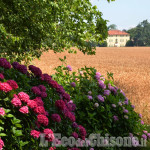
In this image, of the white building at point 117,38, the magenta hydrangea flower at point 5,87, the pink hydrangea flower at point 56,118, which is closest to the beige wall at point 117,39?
the white building at point 117,38

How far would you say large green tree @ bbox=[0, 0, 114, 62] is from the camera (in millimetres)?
5542

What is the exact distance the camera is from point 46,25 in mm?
5852

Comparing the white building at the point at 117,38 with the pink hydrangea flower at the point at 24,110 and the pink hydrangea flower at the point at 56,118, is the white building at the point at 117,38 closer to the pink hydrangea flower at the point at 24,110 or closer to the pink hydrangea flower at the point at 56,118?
the pink hydrangea flower at the point at 56,118

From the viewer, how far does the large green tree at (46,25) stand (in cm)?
554

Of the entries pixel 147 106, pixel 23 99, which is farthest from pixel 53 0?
pixel 147 106

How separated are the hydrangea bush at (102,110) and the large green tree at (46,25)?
167 cm

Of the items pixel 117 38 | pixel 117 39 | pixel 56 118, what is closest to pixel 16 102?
pixel 56 118

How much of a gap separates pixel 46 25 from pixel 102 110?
2870 mm

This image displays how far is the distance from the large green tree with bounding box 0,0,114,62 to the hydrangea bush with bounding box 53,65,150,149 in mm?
1666

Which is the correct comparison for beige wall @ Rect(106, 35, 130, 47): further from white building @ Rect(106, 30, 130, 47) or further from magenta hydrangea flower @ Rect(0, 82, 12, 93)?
magenta hydrangea flower @ Rect(0, 82, 12, 93)

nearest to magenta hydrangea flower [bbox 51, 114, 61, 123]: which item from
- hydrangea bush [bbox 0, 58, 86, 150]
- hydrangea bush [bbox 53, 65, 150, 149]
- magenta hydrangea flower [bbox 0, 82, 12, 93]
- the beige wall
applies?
hydrangea bush [bbox 0, 58, 86, 150]

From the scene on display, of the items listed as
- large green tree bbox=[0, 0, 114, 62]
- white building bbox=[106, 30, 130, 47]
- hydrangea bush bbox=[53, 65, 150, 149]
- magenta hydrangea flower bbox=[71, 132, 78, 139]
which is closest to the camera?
magenta hydrangea flower bbox=[71, 132, 78, 139]

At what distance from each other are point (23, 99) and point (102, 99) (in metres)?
1.88

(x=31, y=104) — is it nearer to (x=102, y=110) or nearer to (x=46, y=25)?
(x=102, y=110)
